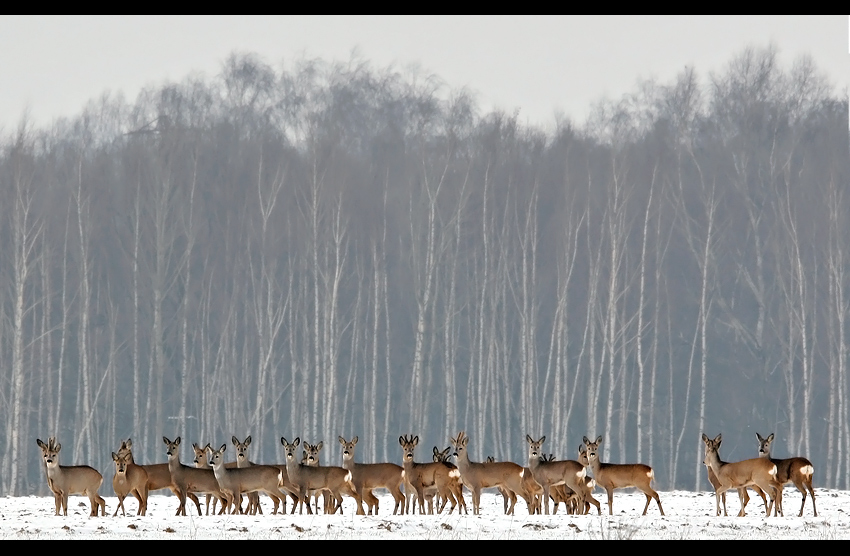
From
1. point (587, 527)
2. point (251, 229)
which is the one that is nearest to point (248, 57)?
point (251, 229)

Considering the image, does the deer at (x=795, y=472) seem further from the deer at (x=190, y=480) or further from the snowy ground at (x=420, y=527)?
the deer at (x=190, y=480)

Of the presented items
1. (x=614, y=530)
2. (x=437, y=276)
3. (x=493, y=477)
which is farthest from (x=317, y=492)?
(x=437, y=276)

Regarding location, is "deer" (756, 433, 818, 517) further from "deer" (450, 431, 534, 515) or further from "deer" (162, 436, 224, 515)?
"deer" (162, 436, 224, 515)

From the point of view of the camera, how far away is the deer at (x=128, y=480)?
17547mm

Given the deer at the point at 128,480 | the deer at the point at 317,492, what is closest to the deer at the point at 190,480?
the deer at the point at 128,480

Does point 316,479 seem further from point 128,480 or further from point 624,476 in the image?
point 624,476

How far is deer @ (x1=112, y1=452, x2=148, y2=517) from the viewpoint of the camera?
17547mm

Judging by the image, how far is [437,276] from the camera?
4456 centimetres

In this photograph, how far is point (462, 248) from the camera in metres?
47.3

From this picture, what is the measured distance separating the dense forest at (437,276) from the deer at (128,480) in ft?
73.7

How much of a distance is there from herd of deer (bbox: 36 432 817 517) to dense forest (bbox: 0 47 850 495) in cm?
2172

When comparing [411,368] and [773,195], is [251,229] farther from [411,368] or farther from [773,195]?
[773,195]

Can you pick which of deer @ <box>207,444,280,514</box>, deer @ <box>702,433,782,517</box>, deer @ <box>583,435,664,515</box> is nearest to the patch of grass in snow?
deer @ <box>583,435,664,515</box>

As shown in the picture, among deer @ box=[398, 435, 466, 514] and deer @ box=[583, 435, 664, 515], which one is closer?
deer @ box=[398, 435, 466, 514]
